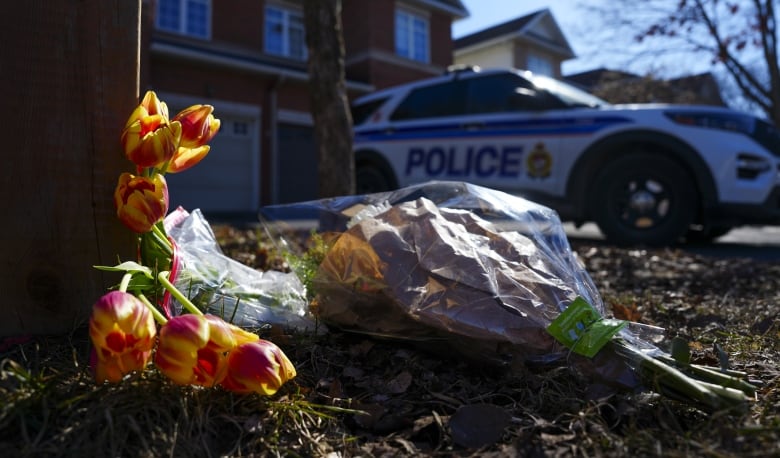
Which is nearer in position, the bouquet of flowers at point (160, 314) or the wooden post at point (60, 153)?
the bouquet of flowers at point (160, 314)

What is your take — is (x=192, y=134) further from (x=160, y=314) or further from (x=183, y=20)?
(x=183, y=20)

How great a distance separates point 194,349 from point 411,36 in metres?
17.2

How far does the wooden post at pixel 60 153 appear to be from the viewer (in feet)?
5.32

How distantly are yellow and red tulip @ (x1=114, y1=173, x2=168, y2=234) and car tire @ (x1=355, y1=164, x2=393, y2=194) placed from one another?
233 inches

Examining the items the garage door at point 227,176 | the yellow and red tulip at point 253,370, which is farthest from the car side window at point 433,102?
the garage door at point 227,176

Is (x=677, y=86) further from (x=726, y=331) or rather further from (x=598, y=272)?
(x=726, y=331)

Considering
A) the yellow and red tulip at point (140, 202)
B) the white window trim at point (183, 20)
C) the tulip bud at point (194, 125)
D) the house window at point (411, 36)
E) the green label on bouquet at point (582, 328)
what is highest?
the house window at point (411, 36)

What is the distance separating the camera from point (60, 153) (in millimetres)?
1673

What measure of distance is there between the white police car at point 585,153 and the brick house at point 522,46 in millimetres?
16114

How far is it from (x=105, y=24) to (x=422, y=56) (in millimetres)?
16617

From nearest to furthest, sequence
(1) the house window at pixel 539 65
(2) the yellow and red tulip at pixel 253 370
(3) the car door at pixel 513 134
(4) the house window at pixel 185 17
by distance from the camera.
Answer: (2) the yellow and red tulip at pixel 253 370 → (3) the car door at pixel 513 134 → (4) the house window at pixel 185 17 → (1) the house window at pixel 539 65

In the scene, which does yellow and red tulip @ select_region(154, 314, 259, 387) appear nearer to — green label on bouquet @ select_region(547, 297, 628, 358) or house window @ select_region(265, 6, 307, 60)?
green label on bouquet @ select_region(547, 297, 628, 358)

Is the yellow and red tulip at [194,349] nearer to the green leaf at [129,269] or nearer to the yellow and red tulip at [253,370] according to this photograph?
the yellow and red tulip at [253,370]

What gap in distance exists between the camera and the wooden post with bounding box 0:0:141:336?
162 cm
